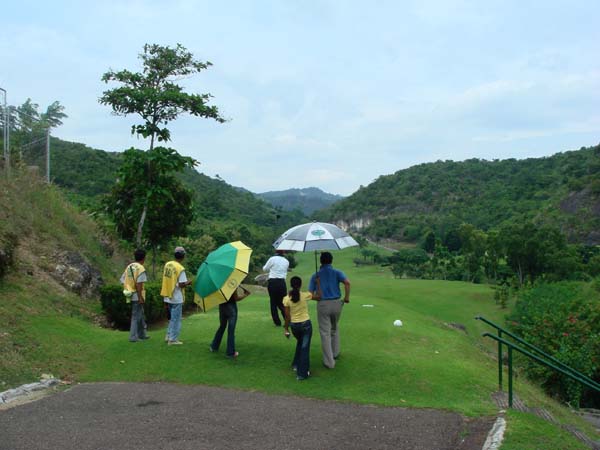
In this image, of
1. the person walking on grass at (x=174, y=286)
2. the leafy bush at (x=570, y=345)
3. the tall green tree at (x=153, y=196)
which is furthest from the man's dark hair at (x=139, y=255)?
the leafy bush at (x=570, y=345)

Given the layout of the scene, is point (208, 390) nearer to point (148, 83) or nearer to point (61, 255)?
point (61, 255)

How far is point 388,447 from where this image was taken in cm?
662

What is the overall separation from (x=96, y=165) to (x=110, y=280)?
37.6 metres

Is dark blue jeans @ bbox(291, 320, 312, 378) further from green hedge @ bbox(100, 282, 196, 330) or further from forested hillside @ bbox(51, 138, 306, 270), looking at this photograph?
forested hillside @ bbox(51, 138, 306, 270)

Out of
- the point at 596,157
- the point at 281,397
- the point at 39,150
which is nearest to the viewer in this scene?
the point at 281,397

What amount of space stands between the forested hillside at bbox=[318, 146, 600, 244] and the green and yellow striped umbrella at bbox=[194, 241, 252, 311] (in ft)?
275

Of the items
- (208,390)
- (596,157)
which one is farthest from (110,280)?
(596,157)

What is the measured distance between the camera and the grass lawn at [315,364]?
8531mm

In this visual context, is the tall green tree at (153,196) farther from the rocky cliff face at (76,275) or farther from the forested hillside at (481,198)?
the forested hillside at (481,198)

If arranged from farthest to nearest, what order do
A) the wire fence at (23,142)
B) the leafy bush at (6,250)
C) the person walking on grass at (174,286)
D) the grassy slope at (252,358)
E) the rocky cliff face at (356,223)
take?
1. the rocky cliff face at (356,223)
2. the wire fence at (23,142)
3. the leafy bush at (6,250)
4. the person walking on grass at (174,286)
5. the grassy slope at (252,358)

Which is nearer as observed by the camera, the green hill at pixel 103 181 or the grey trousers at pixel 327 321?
the grey trousers at pixel 327 321

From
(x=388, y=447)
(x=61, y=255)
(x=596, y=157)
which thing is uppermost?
(x=596, y=157)

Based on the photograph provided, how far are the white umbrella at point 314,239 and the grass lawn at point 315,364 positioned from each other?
226 centimetres

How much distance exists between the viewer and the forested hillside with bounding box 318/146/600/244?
285ft
